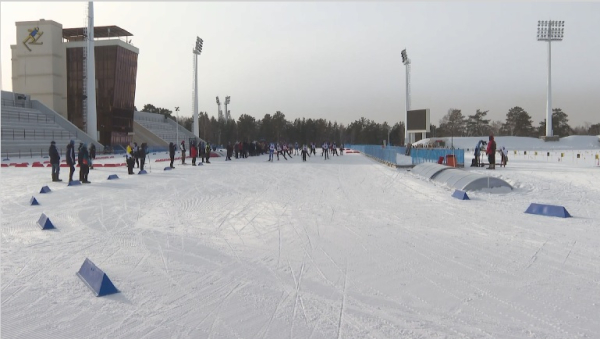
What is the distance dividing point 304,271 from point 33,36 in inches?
2562

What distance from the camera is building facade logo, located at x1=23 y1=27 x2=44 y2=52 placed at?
184ft

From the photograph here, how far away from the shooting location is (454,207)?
9.92m

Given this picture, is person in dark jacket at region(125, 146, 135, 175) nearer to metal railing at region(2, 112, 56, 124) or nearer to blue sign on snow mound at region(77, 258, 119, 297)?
blue sign on snow mound at region(77, 258, 119, 297)

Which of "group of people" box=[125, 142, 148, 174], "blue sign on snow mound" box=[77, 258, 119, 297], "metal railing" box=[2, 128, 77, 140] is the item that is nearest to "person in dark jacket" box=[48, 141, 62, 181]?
"group of people" box=[125, 142, 148, 174]

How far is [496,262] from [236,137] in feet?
386

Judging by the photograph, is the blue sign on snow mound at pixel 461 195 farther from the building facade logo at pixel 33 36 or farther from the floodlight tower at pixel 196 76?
the building facade logo at pixel 33 36

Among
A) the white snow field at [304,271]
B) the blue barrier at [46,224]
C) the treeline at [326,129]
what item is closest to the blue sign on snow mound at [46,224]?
the blue barrier at [46,224]

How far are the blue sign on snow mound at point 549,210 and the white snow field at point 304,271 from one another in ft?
0.75

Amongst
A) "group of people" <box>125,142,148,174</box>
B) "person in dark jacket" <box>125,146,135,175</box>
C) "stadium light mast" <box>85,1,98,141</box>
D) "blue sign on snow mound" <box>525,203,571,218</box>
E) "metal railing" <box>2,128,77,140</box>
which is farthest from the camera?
"stadium light mast" <box>85,1,98,141</box>

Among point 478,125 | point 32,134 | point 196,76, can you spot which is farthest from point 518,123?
point 32,134

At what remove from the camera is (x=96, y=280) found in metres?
4.51

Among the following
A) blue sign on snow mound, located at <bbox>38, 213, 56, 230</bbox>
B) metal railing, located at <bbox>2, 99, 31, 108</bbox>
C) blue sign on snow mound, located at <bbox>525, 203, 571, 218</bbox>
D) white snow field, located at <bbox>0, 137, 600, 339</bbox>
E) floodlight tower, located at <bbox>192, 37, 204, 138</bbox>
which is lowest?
white snow field, located at <bbox>0, 137, 600, 339</bbox>

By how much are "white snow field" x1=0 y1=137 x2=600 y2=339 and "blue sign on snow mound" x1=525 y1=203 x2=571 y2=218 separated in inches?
9.0

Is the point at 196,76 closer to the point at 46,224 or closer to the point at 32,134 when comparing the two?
the point at 32,134
